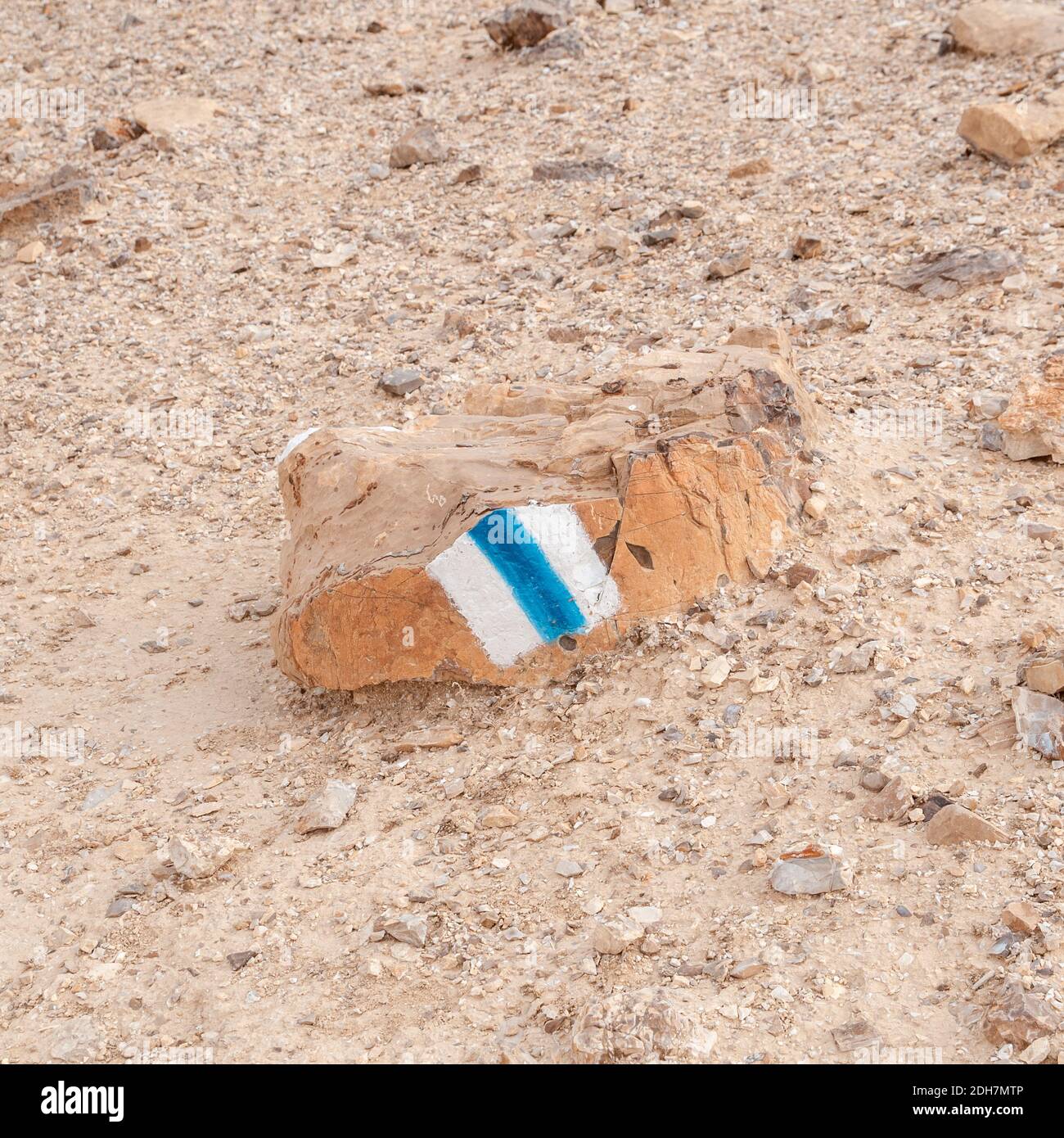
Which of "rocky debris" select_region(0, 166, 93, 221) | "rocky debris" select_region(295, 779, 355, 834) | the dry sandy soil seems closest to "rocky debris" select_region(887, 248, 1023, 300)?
the dry sandy soil

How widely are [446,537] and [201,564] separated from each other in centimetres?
200

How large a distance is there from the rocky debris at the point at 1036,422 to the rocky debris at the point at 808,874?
2139 mm

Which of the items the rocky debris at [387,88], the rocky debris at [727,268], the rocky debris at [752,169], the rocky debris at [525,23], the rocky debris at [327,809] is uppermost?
the rocky debris at [525,23]

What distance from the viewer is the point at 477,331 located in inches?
247

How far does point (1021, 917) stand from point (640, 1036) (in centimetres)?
91

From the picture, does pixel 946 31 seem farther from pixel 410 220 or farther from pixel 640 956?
pixel 640 956

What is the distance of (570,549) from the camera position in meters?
→ 3.67

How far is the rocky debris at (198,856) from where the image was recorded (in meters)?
3.41

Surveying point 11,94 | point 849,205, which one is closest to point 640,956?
point 849,205

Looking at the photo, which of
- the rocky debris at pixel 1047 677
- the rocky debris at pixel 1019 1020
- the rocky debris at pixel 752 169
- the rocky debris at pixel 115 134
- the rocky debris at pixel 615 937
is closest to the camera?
the rocky debris at pixel 1019 1020

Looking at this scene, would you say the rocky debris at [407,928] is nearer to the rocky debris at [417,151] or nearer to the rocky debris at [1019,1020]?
the rocky debris at [1019,1020]

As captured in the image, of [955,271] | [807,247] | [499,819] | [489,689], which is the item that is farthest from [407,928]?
[807,247]

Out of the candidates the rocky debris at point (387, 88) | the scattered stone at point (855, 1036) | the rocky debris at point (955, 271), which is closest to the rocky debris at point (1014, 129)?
the rocky debris at point (955, 271)

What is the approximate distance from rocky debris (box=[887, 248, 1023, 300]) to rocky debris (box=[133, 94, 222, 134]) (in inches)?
205
